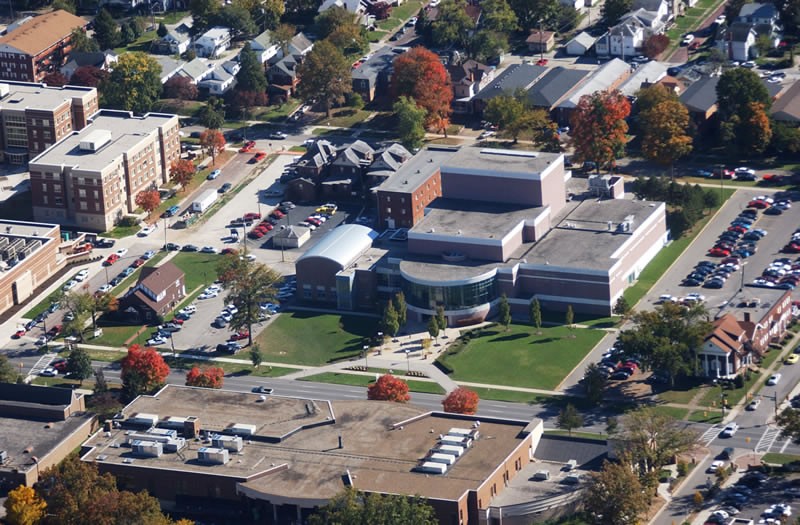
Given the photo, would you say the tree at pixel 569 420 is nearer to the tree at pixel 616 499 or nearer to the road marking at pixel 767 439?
the road marking at pixel 767 439

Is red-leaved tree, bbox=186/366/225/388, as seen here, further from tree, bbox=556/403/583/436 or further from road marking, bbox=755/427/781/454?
road marking, bbox=755/427/781/454

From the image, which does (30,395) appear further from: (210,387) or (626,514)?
(626,514)

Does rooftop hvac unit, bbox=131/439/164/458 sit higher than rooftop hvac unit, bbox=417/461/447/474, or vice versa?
rooftop hvac unit, bbox=417/461/447/474

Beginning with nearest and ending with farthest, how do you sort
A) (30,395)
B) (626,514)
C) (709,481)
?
1. (626,514)
2. (709,481)
3. (30,395)

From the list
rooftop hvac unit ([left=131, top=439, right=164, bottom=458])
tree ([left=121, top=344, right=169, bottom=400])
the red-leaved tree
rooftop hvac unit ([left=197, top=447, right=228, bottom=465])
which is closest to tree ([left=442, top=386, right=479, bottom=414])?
rooftop hvac unit ([left=197, top=447, right=228, bottom=465])

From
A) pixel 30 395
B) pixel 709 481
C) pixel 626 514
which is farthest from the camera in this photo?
pixel 30 395

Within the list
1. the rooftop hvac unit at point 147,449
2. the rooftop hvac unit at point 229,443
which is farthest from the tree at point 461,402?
the rooftop hvac unit at point 147,449

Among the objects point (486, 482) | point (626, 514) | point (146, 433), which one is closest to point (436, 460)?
point (486, 482)
